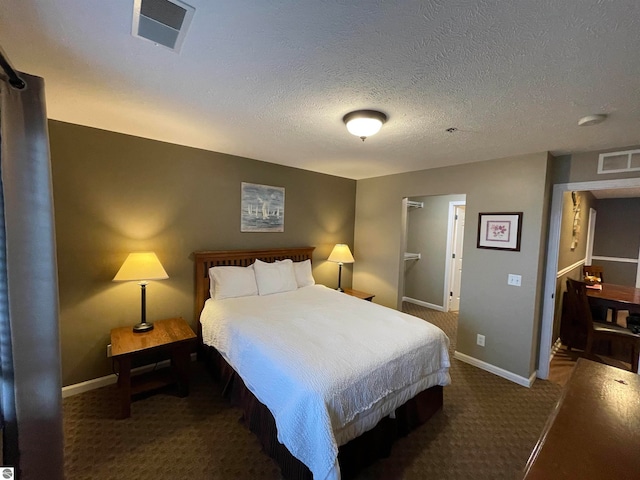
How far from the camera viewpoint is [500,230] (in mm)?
2875

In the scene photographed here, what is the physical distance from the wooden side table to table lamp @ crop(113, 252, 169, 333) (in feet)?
0.32

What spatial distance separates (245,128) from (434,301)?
4615mm

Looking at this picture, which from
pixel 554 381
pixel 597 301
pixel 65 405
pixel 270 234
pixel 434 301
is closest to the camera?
pixel 65 405

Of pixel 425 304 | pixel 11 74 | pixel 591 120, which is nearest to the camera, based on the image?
pixel 11 74

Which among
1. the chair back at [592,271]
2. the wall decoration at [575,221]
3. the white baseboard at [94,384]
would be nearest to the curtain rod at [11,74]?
the white baseboard at [94,384]

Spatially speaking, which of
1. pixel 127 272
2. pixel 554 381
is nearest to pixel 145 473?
pixel 127 272

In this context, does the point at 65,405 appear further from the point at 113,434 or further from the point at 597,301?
the point at 597,301

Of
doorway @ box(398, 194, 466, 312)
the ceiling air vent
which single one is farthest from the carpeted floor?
doorway @ box(398, 194, 466, 312)

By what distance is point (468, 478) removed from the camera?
1674 millimetres

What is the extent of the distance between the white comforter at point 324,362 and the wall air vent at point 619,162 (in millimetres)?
2224

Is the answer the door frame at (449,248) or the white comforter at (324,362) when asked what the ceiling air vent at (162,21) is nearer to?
the white comforter at (324,362)

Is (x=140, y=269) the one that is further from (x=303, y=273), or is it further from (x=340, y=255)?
(x=340, y=255)

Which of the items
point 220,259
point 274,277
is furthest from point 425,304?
point 220,259

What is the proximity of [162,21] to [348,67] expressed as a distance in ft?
2.78
